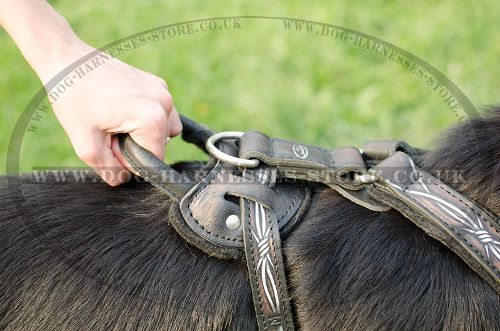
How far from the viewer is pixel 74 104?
1.76m

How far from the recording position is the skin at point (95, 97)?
1.75 metres

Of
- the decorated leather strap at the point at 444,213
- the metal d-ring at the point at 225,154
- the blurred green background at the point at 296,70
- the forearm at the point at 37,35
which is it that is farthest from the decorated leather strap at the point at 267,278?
the blurred green background at the point at 296,70

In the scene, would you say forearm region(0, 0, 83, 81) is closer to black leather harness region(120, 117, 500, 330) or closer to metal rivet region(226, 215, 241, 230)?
black leather harness region(120, 117, 500, 330)

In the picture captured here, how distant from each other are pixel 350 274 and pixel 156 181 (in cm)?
60

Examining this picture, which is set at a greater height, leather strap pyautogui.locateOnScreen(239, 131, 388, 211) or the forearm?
the forearm

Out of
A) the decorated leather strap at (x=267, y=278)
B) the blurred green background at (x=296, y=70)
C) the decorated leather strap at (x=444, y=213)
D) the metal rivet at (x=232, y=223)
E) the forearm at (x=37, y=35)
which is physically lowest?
the decorated leather strap at (x=267, y=278)

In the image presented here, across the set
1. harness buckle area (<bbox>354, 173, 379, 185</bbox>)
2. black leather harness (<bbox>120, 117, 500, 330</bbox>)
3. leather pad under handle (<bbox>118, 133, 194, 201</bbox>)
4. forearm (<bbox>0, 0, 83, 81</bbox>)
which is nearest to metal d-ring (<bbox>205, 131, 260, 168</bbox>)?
black leather harness (<bbox>120, 117, 500, 330</bbox>)

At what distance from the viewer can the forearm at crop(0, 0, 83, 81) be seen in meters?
1.82

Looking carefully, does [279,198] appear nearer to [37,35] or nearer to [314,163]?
[314,163]

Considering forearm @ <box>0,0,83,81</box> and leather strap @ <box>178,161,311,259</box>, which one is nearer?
leather strap @ <box>178,161,311,259</box>

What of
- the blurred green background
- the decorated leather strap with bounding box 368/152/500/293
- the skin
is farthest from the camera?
the blurred green background

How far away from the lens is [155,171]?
1.73 metres

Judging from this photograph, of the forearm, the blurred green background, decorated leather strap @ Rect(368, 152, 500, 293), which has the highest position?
the blurred green background

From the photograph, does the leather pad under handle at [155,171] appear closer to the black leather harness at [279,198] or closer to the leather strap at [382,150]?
the black leather harness at [279,198]
